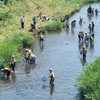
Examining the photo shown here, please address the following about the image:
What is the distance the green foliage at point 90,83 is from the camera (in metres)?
26.5

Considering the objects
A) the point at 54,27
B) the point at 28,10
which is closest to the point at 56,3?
the point at 28,10

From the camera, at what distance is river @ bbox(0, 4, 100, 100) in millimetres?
30453

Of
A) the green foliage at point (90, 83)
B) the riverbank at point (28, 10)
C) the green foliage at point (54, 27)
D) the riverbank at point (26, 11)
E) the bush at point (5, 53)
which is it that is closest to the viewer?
the green foliage at point (90, 83)

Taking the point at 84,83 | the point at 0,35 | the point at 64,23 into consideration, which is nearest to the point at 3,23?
the point at 0,35

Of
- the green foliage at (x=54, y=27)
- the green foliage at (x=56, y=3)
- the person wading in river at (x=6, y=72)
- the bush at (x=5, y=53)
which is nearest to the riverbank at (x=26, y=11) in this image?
the green foliage at (x=56, y=3)

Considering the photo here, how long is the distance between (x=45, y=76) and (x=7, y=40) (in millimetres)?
9060

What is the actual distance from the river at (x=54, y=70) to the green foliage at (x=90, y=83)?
1641mm

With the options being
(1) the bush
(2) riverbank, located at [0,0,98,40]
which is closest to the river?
(1) the bush

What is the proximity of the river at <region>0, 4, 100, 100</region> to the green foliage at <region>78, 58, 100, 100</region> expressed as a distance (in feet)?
5.38

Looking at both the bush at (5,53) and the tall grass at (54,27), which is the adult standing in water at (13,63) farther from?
the tall grass at (54,27)

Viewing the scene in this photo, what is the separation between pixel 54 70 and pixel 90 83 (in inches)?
340

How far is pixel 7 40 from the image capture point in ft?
136

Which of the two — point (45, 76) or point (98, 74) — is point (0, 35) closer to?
point (45, 76)

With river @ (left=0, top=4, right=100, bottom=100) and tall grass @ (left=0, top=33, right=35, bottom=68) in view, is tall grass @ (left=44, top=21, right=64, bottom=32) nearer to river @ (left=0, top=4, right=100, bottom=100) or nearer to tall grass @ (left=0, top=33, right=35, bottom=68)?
river @ (left=0, top=4, right=100, bottom=100)
